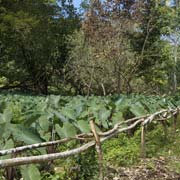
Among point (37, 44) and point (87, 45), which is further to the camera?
point (37, 44)

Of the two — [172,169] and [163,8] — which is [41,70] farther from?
[172,169]

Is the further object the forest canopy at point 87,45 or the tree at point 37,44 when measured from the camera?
the tree at point 37,44

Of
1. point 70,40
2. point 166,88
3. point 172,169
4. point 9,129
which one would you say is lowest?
point 172,169

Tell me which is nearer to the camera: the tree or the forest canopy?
the forest canopy

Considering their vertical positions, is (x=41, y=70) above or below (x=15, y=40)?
below

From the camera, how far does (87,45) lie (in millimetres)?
18750

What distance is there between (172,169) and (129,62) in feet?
44.2

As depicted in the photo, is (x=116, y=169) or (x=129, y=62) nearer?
(x=116, y=169)

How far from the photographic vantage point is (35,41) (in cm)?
2288

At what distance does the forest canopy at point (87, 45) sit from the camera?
16938 millimetres

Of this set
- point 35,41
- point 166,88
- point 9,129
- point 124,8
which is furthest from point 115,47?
point 166,88

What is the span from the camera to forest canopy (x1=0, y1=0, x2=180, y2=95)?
16.9 m

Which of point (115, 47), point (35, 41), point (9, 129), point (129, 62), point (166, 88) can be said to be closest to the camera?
point (9, 129)

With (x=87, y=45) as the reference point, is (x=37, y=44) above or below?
above
